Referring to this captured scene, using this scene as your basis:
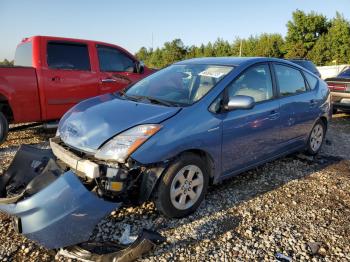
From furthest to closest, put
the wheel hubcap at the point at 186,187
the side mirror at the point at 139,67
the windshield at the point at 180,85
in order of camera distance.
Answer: the side mirror at the point at 139,67 → the windshield at the point at 180,85 → the wheel hubcap at the point at 186,187

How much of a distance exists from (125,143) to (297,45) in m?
47.7

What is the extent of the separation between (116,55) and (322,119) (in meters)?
4.23

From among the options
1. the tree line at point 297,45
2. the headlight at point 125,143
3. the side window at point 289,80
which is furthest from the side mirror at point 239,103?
A: the tree line at point 297,45

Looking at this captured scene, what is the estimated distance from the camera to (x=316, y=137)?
5.76 metres

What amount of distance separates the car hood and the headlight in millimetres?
61

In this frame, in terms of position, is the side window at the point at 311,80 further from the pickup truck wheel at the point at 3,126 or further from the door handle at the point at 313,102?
the pickup truck wheel at the point at 3,126

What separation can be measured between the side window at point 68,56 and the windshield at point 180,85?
7.75 ft

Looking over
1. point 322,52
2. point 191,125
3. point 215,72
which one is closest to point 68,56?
point 215,72

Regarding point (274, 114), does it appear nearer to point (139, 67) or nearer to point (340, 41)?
point (139, 67)

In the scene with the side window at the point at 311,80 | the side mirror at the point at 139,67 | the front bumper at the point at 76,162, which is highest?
the side mirror at the point at 139,67

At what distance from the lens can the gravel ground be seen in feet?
9.73

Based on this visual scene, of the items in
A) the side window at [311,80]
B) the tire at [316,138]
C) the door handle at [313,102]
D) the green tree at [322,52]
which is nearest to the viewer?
the door handle at [313,102]

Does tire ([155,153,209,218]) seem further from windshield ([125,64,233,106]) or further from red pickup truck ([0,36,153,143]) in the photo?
red pickup truck ([0,36,153,143])

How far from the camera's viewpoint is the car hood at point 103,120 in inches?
125
